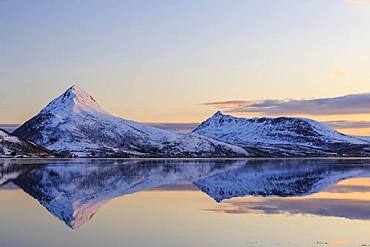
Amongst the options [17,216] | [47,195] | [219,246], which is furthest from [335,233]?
[47,195]

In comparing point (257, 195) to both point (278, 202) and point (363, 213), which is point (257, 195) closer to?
point (278, 202)

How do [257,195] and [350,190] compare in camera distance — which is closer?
[257,195]

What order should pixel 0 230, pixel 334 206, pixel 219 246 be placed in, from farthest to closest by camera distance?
1. pixel 334 206
2. pixel 0 230
3. pixel 219 246

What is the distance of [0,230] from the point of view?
3117 cm

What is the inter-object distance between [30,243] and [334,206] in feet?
84.7

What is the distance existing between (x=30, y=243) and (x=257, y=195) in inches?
1271

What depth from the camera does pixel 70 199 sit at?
164 feet

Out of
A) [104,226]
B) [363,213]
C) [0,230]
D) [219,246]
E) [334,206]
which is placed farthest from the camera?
[334,206]

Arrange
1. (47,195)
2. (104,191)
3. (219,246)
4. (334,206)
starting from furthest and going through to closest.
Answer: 1. (104,191)
2. (47,195)
3. (334,206)
4. (219,246)

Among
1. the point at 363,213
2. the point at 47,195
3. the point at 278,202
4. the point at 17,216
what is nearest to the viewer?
the point at 17,216

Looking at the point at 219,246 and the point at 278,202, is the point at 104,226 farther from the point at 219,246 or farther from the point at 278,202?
the point at 278,202

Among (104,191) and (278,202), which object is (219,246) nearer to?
(278,202)

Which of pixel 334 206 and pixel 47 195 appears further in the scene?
pixel 47 195

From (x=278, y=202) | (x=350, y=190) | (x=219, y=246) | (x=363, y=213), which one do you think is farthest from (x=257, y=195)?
(x=219, y=246)
